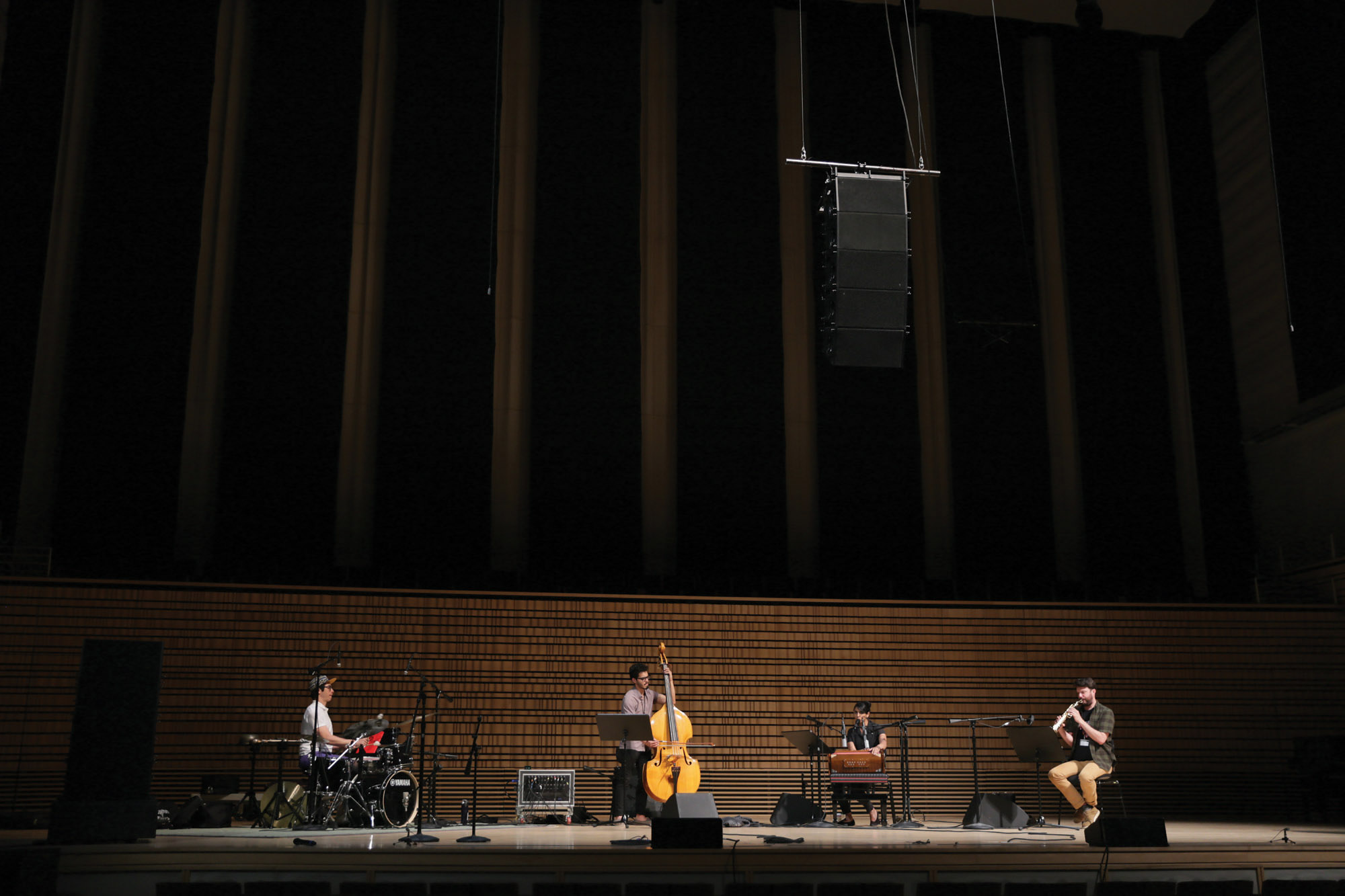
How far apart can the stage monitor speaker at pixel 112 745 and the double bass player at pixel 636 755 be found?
3455 mm

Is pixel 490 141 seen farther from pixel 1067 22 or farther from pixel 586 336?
pixel 1067 22

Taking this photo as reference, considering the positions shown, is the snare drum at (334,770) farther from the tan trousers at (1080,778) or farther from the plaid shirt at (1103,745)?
the plaid shirt at (1103,745)

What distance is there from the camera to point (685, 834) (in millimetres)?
5559

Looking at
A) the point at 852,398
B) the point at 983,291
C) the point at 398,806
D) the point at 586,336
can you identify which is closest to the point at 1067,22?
the point at 983,291

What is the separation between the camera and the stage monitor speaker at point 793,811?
841 centimetres

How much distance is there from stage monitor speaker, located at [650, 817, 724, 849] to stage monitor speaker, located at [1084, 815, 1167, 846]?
194 cm

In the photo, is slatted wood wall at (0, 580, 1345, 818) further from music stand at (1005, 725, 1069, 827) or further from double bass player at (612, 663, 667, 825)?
music stand at (1005, 725, 1069, 827)

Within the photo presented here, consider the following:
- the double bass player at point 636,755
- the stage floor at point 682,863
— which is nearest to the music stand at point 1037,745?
the stage floor at point 682,863

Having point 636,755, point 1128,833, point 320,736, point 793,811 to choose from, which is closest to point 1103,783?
point 793,811

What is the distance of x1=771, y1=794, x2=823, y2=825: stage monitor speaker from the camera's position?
841 centimetres

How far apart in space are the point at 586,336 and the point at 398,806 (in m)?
5.94

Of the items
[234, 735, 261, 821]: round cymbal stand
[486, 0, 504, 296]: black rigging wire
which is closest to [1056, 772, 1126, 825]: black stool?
[234, 735, 261, 821]: round cymbal stand

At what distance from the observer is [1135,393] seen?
42.9ft

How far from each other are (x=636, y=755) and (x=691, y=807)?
2374 millimetres
